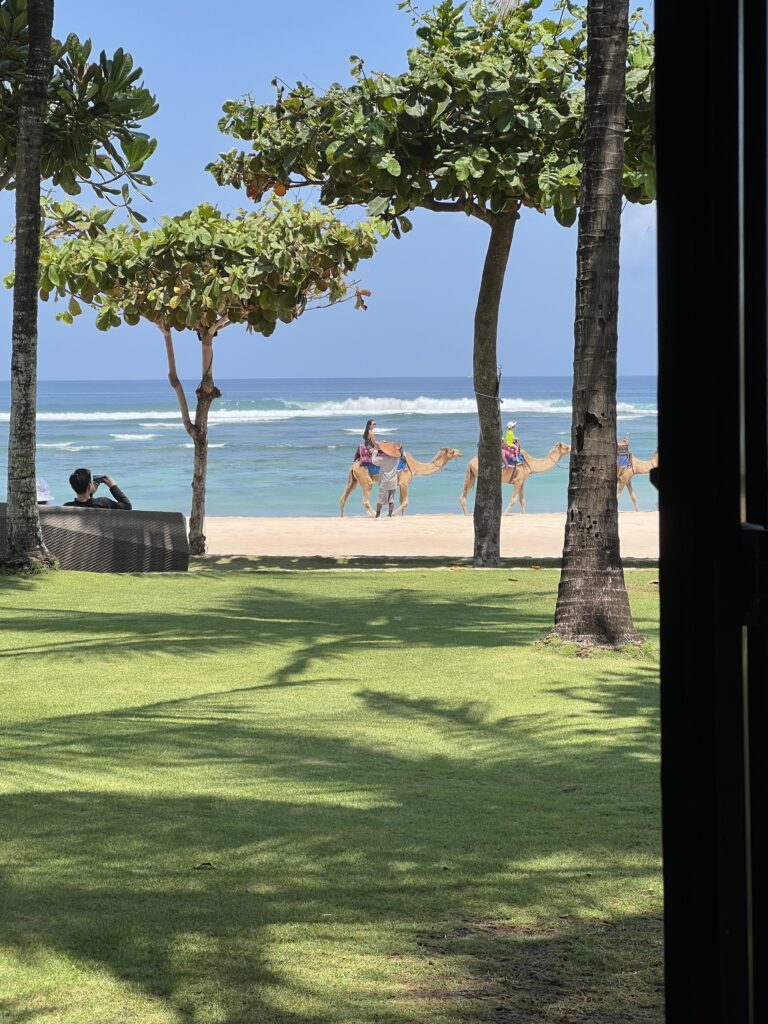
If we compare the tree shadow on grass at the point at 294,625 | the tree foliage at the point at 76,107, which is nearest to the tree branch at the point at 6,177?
the tree foliage at the point at 76,107

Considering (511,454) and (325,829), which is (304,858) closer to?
(325,829)

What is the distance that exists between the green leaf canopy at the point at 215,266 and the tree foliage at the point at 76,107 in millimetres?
1985

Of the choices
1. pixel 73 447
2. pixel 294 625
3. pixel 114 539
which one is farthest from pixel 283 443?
pixel 294 625

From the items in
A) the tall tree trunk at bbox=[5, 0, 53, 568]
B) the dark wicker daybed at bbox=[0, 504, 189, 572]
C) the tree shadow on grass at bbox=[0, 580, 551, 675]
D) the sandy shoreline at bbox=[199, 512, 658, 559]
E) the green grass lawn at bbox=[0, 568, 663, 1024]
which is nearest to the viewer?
the green grass lawn at bbox=[0, 568, 663, 1024]

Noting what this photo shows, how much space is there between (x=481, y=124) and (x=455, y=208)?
1.56m

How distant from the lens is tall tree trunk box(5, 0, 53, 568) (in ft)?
42.7

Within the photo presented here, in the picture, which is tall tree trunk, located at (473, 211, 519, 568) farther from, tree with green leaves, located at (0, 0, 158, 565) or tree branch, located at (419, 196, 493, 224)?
tree with green leaves, located at (0, 0, 158, 565)

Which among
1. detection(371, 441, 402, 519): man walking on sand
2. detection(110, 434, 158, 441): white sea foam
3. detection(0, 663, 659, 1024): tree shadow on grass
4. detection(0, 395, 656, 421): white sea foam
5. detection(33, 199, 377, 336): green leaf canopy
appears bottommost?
detection(0, 663, 659, 1024): tree shadow on grass

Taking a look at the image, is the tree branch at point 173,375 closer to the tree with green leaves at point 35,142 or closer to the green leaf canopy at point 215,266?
the green leaf canopy at point 215,266

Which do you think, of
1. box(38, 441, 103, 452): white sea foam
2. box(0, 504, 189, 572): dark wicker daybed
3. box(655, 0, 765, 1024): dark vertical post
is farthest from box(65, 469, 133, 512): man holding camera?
box(38, 441, 103, 452): white sea foam

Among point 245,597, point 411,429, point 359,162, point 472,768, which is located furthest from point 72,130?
point 411,429

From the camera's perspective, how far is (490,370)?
55.3 feet

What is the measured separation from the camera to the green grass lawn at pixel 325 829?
125 inches

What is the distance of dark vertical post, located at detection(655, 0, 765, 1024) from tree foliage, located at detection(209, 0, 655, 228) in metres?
13.6
